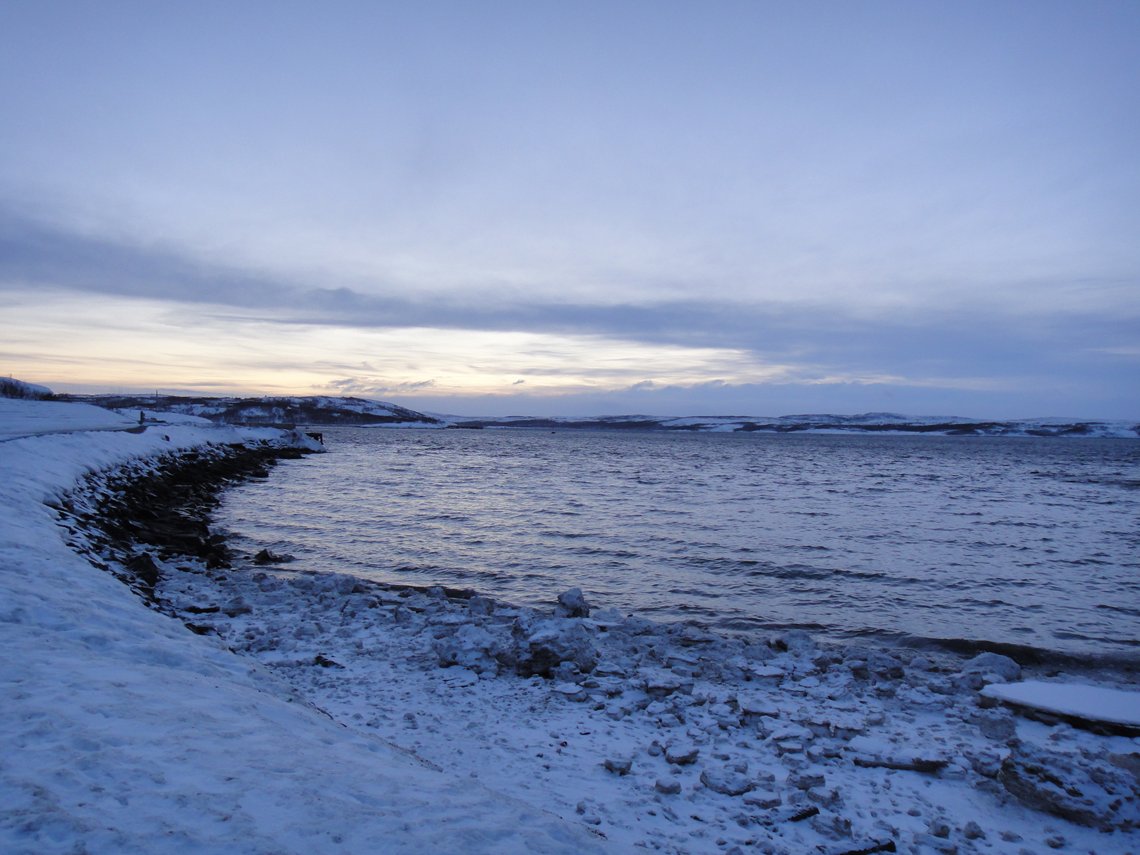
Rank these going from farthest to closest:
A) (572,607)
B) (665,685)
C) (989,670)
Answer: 1. (572,607)
2. (989,670)
3. (665,685)

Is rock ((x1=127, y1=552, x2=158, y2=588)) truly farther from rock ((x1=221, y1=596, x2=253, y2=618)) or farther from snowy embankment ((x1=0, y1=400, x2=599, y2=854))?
snowy embankment ((x1=0, y1=400, x2=599, y2=854))

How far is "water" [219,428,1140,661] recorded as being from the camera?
12047 millimetres

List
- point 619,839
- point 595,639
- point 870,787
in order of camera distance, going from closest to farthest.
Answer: point 619,839 → point 870,787 → point 595,639

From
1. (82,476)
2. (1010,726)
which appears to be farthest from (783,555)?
(82,476)

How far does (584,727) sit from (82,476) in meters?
16.5

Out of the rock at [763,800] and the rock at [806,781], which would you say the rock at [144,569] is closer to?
the rock at [763,800]

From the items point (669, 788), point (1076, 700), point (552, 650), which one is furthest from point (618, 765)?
point (1076, 700)

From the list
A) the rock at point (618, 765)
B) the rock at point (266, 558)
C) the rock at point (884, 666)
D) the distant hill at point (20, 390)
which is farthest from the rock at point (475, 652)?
the distant hill at point (20, 390)

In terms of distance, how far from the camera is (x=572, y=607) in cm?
1099

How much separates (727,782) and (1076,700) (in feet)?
15.1

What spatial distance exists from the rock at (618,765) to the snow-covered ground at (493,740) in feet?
0.07

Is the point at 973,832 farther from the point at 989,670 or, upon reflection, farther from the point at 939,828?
the point at 989,670

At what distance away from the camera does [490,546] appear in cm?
1797

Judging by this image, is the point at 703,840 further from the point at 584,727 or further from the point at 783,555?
the point at 783,555
